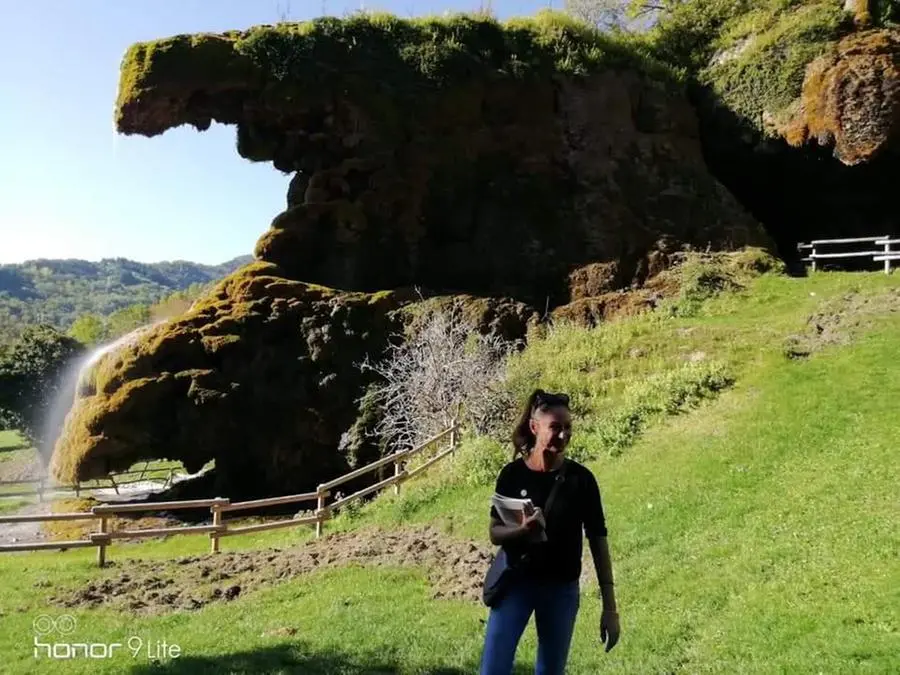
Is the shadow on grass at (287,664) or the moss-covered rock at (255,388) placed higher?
the moss-covered rock at (255,388)

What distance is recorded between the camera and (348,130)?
2175 centimetres

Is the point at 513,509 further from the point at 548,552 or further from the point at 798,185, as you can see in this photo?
the point at 798,185

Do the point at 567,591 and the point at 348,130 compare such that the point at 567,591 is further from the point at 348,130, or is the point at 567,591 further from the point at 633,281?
the point at 348,130

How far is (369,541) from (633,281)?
12296mm

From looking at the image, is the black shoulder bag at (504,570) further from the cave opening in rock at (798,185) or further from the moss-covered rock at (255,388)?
the cave opening in rock at (798,185)

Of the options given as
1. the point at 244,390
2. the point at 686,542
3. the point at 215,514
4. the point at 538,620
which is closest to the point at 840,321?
the point at 686,542

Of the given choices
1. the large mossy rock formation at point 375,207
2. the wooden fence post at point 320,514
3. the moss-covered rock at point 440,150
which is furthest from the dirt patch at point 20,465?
the wooden fence post at point 320,514

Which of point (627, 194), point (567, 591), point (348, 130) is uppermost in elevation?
point (348, 130)

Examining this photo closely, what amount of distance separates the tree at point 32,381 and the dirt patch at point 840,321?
48849 mm

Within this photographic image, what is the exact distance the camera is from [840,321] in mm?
14945

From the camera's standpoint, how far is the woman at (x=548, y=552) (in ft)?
11.8

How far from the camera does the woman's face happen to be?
372cm

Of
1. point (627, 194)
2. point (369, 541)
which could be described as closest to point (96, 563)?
point (369, 541)
